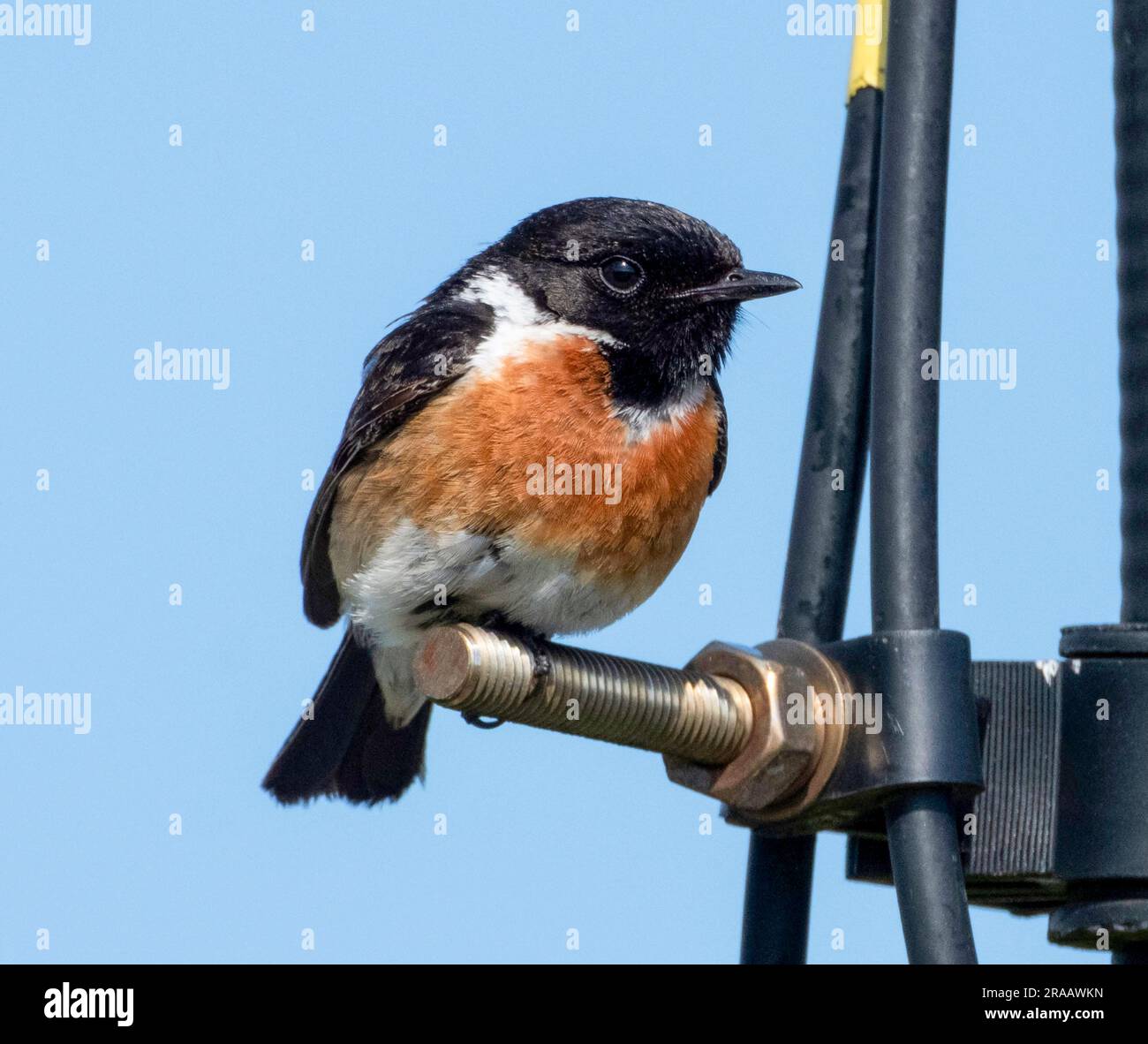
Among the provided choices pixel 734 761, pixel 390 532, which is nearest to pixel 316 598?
pixel 390 532

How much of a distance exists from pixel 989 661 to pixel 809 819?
1.77 feet

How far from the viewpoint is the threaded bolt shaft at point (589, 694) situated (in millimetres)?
3738

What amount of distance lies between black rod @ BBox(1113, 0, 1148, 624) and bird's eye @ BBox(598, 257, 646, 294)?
6.10 ft

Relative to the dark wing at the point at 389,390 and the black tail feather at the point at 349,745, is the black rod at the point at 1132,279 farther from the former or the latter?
the black tail feather at the point at 349,745

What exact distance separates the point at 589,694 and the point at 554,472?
138 cm

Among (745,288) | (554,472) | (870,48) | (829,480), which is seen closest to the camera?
(829,480)

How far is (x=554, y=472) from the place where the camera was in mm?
5086

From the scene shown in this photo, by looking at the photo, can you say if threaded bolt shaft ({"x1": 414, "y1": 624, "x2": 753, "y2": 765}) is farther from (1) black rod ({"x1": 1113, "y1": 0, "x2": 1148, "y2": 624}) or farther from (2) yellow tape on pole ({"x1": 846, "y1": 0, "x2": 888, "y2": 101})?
(2) yellow tape on pole ({"x1": 846, "y1": 0, "x2": 888, "y2": 101})

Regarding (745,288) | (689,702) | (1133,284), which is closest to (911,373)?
(1133,284)

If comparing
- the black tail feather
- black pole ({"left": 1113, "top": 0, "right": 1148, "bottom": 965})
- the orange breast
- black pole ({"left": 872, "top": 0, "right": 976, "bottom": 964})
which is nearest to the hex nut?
black pole ({"left": 872, "top": 0, "right": 976, "bottom": 964})

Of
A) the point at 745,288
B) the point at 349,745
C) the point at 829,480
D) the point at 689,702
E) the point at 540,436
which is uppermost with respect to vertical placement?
the point at 745,288

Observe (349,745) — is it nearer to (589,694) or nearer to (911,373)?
(589,694)

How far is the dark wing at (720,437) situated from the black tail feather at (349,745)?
4.55 ft

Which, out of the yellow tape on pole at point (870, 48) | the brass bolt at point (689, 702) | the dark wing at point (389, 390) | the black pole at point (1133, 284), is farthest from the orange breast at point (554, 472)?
the black pole at point (1133, 284)
